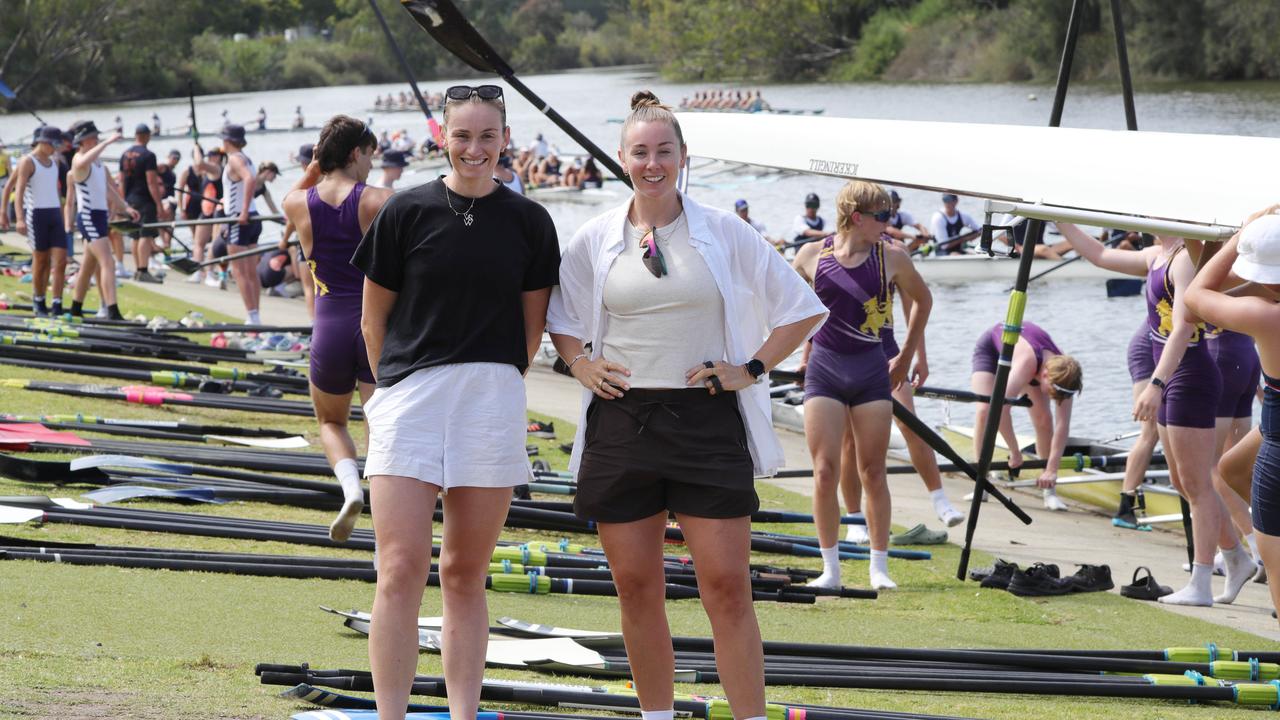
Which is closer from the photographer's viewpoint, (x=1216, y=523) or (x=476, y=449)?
(x=476, y=449)

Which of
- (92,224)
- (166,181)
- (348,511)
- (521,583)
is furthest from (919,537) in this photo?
(166,181)

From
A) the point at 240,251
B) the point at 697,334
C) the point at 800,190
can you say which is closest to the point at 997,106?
the point at 800,190

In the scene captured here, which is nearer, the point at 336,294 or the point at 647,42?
the point at 336,294

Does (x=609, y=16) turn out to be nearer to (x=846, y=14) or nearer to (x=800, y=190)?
(x=846, y=14)

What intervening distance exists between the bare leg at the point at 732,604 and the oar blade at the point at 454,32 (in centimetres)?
248

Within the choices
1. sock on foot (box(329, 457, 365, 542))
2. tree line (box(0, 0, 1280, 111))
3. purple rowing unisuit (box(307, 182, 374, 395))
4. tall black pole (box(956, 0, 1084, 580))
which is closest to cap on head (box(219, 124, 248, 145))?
purple rowing unisuit (box(307, 182, 374, 395))

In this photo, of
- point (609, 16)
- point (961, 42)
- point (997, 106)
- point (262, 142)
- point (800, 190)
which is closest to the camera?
point (800, 190)

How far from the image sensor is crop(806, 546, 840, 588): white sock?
7.18 meters

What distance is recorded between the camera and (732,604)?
13.1 feet

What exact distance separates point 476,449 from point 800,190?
120ft

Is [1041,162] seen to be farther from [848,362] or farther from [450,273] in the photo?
[450,273]

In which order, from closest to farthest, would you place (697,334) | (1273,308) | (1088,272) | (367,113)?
(697,334) < (1273,308) < (1088,272) < (367,113)

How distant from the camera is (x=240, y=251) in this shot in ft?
53.6

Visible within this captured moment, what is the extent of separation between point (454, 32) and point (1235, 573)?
15.5ft
